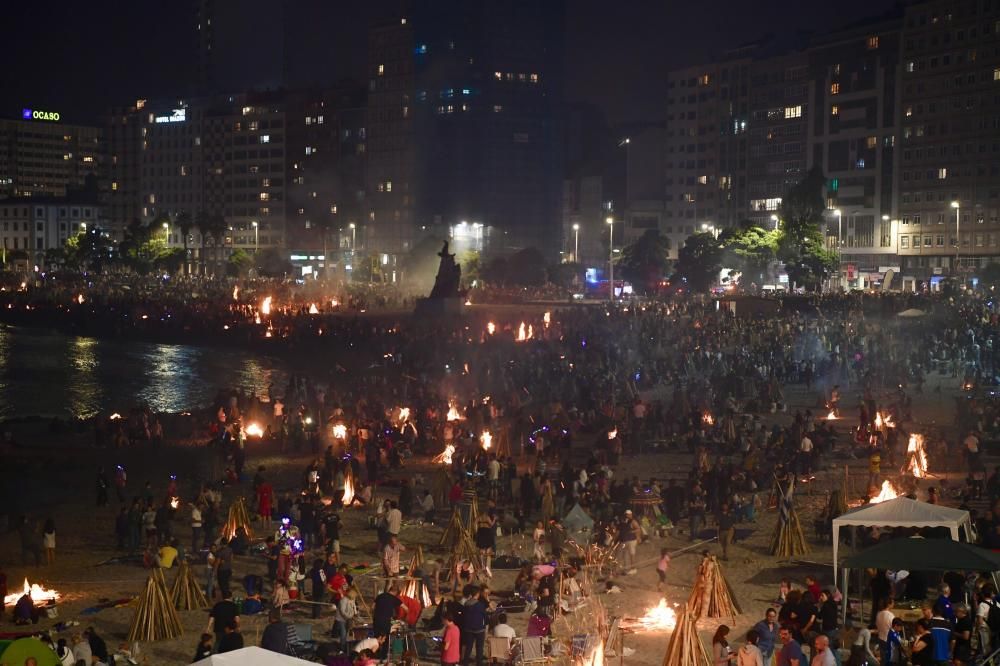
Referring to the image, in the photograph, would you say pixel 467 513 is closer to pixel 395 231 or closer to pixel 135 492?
pixel 135 492

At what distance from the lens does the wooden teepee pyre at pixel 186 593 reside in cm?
1694

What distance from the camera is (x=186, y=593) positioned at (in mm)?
17000

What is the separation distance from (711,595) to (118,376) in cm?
4795

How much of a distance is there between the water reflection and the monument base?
10.9 m

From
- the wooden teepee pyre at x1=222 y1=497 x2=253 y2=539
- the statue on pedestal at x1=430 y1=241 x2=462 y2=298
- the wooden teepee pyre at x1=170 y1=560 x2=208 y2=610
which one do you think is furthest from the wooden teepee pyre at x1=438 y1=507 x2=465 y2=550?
the statue on pedestal at x1=430 y1=241 x2=462 y2=298

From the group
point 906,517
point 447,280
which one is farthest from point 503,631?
point 447,280

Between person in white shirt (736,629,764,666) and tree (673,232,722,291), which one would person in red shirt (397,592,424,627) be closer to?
person in white shirt (736,629,764,666)

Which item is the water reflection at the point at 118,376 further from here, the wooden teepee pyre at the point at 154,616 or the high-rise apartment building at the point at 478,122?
the high-rise apartment building at the point at 478,122

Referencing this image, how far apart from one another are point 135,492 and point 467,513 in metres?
10.4

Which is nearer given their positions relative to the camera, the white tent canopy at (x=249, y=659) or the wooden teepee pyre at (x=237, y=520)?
the white tent canopy at (x=249, y=659)

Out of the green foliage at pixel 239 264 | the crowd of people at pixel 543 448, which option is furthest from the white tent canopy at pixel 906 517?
the green foliage at pixel 239 264

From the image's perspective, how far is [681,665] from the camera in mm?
12156

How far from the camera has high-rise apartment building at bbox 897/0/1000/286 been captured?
98125 mm

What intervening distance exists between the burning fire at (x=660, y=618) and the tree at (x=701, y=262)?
254ft
